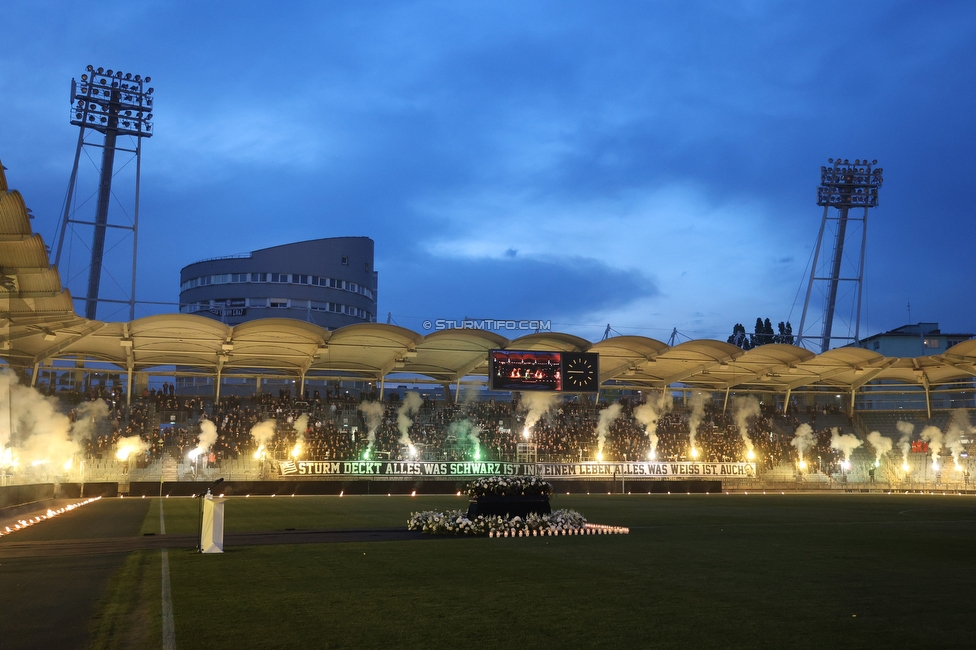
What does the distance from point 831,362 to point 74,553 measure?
50953 mm

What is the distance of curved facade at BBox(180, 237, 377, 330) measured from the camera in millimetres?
86875

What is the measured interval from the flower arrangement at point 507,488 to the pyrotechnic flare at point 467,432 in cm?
3328

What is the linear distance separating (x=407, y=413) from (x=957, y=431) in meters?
39.4

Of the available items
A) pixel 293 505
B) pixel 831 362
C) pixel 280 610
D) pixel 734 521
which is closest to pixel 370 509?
pixel 293 505

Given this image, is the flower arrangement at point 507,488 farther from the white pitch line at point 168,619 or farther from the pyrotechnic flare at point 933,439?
the pyrotechnic flare at point 933,439

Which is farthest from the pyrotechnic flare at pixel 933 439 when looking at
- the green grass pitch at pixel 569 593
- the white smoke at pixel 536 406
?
the green grass pitch at pixel 569 593

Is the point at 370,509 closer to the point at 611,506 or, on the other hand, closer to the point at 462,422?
the point at 611,506

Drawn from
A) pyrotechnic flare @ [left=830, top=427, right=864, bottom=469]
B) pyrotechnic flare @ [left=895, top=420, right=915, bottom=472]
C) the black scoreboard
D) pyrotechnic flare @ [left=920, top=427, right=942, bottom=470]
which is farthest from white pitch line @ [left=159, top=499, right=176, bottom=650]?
pyrotechnic flare @ [left=895, top=420, right=915, bottom=472]

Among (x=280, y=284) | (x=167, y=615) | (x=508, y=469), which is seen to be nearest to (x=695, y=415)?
(x=508, y=469)

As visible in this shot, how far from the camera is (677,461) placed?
5566 centimetres

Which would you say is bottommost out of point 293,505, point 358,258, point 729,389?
point 293,505

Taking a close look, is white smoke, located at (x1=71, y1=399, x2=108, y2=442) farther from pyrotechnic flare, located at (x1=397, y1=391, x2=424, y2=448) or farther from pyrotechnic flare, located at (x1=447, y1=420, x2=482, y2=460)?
pyrotechnic flare, located at (x1=447, y1=420, x2=482, y2=460)

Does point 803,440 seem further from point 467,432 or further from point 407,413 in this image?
point 407,413

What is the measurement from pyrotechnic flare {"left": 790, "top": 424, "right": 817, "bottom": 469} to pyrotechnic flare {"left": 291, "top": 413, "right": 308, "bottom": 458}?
3546 cm
